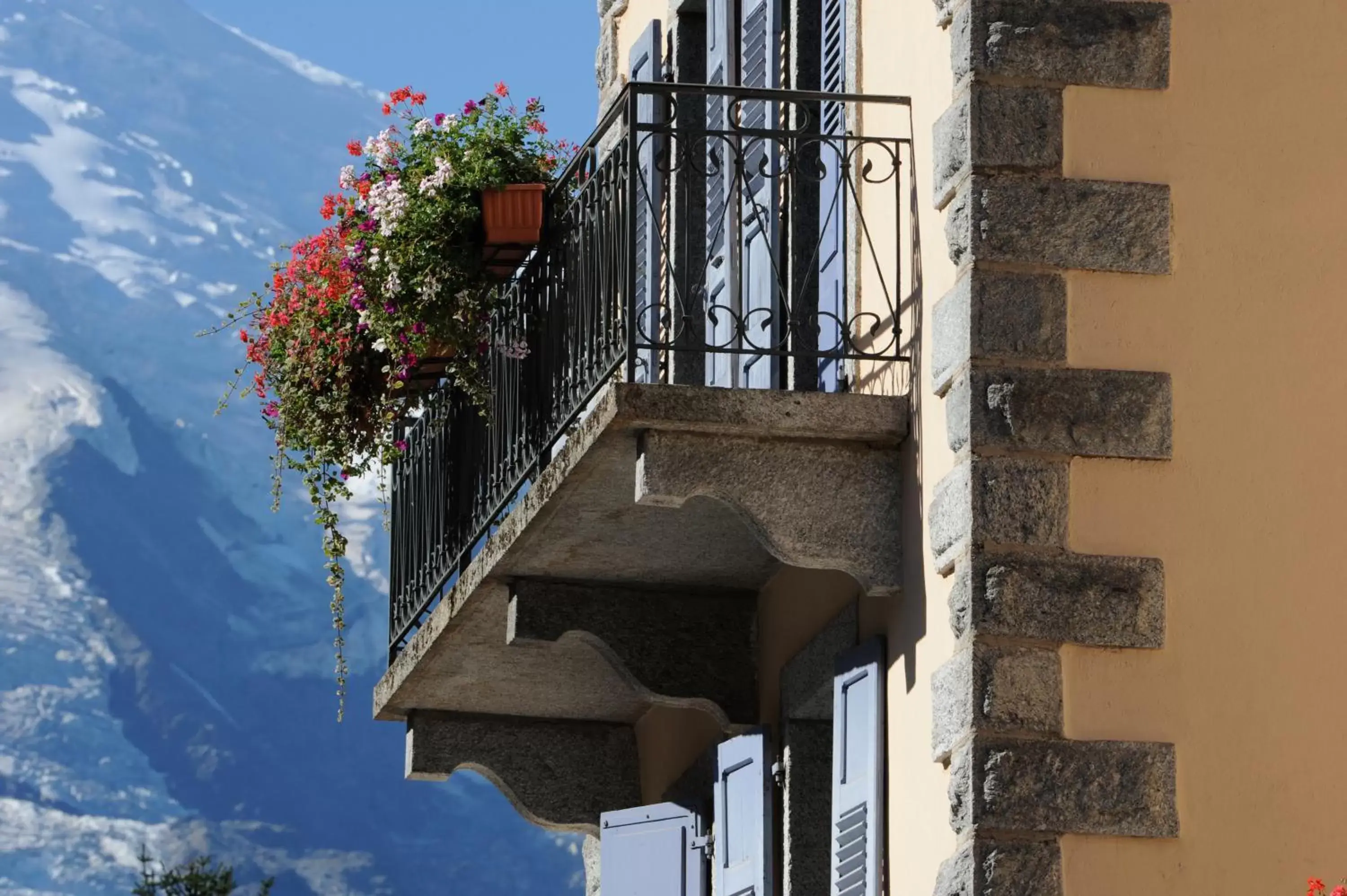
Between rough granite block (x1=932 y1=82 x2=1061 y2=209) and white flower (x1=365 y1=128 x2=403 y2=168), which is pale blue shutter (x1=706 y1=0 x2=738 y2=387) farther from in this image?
rough granite block (x1=932 y1=82 x2=1061 y2=209)

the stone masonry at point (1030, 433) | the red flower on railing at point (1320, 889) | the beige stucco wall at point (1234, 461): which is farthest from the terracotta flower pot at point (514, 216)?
the red flower on railing at point (1320, 889)

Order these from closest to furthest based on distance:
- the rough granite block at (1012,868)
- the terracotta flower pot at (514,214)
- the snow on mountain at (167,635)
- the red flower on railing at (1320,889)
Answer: the red flower on railing at (1320,889)
the rough granite block at (1012,868)
the terracotta flower pot at (514,214)
the snow on mountain at (167,635)

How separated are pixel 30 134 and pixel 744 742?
87767 mm

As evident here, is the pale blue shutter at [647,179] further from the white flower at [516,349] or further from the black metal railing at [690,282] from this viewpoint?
the white flower at [516,349]

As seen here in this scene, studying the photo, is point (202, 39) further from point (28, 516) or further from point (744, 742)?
point (744, 742)

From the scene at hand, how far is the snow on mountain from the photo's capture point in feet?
221

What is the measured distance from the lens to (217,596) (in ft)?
240

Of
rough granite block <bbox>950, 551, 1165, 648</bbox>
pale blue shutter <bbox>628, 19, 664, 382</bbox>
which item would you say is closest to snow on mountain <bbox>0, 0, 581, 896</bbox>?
pale blue shutter <bbox>628, 19, 664, 382</bbox>

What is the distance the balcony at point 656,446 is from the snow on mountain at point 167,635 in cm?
5597

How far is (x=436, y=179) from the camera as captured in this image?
8766 mm

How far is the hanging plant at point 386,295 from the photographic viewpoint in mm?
8773

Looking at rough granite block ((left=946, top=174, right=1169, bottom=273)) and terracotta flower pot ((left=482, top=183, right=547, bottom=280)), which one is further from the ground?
terracotta flower pot ((left=482, top=183, right=547, bottom=280))

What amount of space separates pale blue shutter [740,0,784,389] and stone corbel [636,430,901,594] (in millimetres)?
992

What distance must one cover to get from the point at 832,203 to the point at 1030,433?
1.39 m
